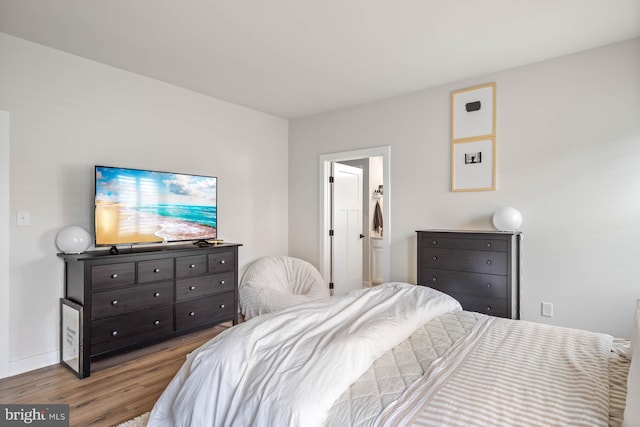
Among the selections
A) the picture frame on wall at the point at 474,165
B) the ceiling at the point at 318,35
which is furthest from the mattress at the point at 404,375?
the ceiling at the point at 318,35

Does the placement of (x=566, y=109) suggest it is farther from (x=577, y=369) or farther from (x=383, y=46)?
(x=577, y=369)

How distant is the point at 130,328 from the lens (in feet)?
9.66

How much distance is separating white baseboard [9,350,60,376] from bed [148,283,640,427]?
1960 mm

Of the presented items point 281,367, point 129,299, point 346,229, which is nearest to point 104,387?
point 129,299

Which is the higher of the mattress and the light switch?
the light switch

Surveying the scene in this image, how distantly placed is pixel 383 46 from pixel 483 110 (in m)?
1.34

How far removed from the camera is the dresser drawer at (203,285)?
11.0 ft

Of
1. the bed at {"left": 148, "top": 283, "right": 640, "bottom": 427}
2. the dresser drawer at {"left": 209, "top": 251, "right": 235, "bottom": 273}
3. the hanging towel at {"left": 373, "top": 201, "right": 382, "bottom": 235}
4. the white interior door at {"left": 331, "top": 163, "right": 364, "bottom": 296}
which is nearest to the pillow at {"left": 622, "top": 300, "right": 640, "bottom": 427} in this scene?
the bed at {"left": 148, "top": 283, "right": 640, "bottom": 427}

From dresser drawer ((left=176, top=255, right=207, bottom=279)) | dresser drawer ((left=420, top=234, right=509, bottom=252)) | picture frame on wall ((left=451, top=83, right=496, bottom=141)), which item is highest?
picture frame on wall ((left=451, top=83, right=496, bottom=141))

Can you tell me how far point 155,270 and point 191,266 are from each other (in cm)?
37

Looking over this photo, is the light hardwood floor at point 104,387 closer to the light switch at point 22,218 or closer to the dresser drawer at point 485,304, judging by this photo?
the light switch at point 22,218

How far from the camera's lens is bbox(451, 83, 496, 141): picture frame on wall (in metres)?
3.45

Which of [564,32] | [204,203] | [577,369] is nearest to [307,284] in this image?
[204,203]

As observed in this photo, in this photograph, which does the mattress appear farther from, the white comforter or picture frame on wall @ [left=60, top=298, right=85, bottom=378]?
picture frame on wall @ [left=60, top=298, right=85, bottom=378]
